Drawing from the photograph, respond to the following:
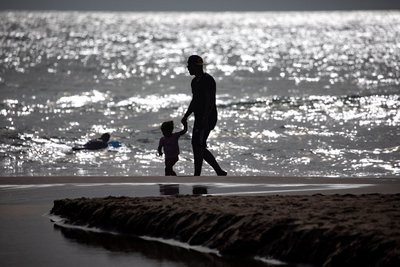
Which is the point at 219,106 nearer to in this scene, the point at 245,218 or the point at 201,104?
the point at 201,104

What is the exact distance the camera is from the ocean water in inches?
1052

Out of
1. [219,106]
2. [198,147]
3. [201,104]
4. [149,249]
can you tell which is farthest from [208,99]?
[219,106]

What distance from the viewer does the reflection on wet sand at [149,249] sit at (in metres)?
9.73

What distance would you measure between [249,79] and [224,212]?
58.4 m

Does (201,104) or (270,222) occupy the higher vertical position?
(201,104)

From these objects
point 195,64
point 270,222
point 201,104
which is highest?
point 195,64

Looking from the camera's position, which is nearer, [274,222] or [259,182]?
[274,222]

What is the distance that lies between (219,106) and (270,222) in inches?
1422

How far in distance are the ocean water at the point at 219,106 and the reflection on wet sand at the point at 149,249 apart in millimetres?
11559

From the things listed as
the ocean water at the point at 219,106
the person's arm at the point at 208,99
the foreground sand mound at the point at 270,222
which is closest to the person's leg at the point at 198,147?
the person's arm at the point at 208,99

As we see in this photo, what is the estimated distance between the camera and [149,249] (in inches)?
410

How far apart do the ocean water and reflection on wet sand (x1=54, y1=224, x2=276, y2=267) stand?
11559mm

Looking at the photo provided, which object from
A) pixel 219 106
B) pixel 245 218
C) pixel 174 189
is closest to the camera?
pixel 245 218

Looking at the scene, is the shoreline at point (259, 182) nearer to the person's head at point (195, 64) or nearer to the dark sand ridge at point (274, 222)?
the dark sand ridge at point (274, 222)
